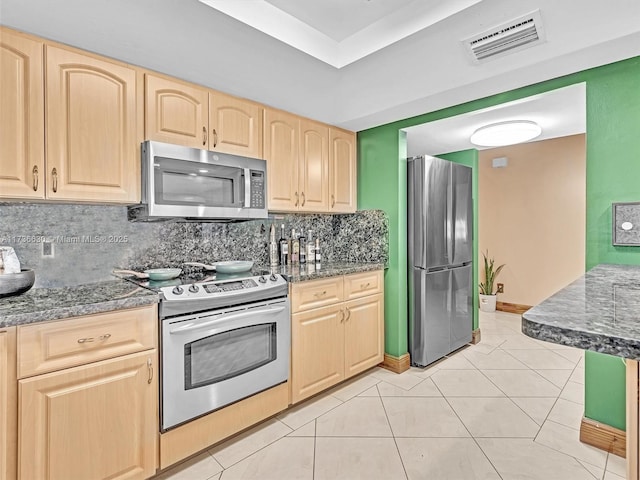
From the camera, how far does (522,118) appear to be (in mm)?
2713

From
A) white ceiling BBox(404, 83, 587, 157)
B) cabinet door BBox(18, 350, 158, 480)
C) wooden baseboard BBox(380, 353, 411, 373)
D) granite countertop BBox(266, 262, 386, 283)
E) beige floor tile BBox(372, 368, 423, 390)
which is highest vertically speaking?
white ceiling BBox(404, 83, 587, 157)

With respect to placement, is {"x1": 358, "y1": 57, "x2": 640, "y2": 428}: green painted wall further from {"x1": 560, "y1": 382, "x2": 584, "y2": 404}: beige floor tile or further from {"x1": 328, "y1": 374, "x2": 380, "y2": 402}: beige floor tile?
{"x1": 328, "y1": 374, "x2": 380, "y2": 402}: beige floor tile

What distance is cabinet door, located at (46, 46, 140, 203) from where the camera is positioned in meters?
1.70

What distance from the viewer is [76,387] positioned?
1.48m

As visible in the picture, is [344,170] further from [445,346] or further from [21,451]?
[21,451]

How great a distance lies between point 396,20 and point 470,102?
0.83 meters

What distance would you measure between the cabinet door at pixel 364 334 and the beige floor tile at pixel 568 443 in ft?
4.03

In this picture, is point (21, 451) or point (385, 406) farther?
point (385, 406)

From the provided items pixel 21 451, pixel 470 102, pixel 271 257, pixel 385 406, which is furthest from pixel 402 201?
pixel 21 451

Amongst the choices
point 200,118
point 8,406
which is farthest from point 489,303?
point 8,406

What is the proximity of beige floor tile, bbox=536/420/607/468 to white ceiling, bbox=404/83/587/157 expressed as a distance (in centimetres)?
200

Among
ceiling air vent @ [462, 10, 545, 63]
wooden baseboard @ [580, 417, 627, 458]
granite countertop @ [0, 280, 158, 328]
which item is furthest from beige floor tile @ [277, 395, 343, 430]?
ceiling air vent @ [462, 10, 545, 63]

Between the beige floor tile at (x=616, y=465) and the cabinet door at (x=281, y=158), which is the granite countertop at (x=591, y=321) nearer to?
the beige floor tile at (x=616, y=465)

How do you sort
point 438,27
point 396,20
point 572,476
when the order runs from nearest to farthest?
1. point 572,476
2. point 438,27
3. point 396,20
